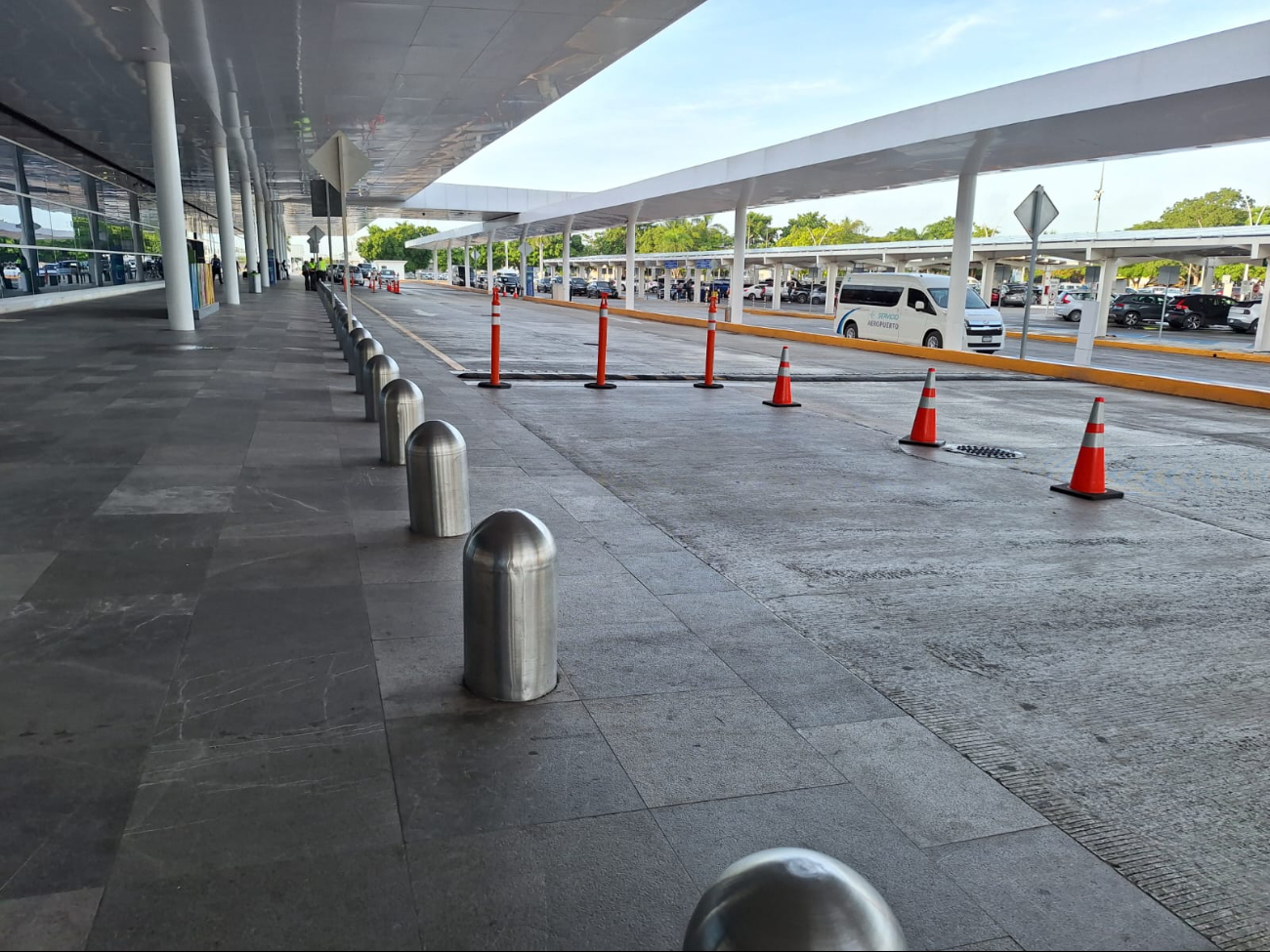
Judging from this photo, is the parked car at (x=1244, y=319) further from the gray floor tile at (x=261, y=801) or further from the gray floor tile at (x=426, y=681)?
the gray floor tile at (x=261, y=801)

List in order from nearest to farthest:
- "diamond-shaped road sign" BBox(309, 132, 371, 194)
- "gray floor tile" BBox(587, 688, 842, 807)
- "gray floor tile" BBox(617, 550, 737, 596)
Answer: "gray floor tile" BBox(587, 688, 842, 807)
"gray floor tile" BBox(617, 550, 737, 596)
"diamond-shaped road sign" BBox(309, 132, 371, 194)

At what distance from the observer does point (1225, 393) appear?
16250 mm

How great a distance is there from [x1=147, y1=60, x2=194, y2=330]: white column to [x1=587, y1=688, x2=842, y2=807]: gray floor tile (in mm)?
19172

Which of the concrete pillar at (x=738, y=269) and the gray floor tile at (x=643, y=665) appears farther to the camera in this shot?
the concrete pillar at (x=738, y=269)

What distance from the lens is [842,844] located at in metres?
2.94

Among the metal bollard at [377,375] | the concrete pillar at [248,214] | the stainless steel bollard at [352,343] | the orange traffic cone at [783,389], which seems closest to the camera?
the metal bollard at [377,375]

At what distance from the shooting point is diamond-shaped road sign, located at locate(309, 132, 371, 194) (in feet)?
40.2

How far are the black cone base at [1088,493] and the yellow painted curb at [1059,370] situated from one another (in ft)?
31.9

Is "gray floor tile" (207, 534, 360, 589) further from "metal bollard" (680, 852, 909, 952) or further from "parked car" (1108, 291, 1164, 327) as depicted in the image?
"parked car" (1108, 291, 1164, 327)

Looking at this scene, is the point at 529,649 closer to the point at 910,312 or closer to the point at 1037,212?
the point at 1037,212

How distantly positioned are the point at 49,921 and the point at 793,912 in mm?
2034

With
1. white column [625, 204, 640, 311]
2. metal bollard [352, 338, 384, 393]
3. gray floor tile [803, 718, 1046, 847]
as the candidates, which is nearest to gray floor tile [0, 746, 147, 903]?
gray floor tile [803, 718, 1046, 847]

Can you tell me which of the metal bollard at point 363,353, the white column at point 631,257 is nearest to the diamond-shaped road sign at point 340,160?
the metal bollard at point 363,353

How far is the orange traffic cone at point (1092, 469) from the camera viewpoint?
26.4 ft
